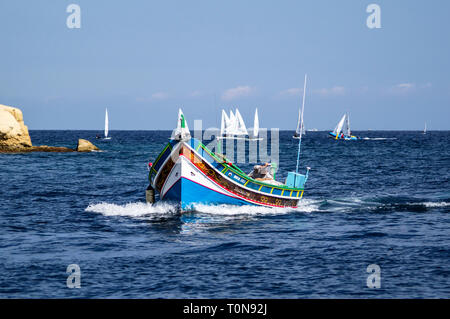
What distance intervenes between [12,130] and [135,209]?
50.4 metres

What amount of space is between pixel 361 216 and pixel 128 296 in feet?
48.7

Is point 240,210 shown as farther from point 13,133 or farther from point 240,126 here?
point 240,126

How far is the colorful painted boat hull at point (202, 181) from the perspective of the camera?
23.3 m

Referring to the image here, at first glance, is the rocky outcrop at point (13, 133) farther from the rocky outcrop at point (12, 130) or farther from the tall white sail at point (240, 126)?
the tall white sail at point (240, 126)

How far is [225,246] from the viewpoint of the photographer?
1788 centimetres

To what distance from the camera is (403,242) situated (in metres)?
18.5

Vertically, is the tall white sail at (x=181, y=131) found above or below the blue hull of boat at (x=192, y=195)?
above

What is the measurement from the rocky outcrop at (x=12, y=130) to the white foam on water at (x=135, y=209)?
4562cm

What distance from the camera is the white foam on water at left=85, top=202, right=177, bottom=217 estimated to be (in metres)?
24.5

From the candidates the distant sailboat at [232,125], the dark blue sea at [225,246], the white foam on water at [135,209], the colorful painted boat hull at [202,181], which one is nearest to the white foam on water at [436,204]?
the dark blue sea at [225,246]

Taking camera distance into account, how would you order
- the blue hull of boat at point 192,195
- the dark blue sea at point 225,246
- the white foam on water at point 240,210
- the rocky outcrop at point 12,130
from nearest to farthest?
1. the dark blue sea at point 225,246
2. the blue hull of boat at point 192,195
3. the white foam on water at point 240,210
4. the rocky outcrop at point 12,130

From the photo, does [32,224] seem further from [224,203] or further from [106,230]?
[224,203]
